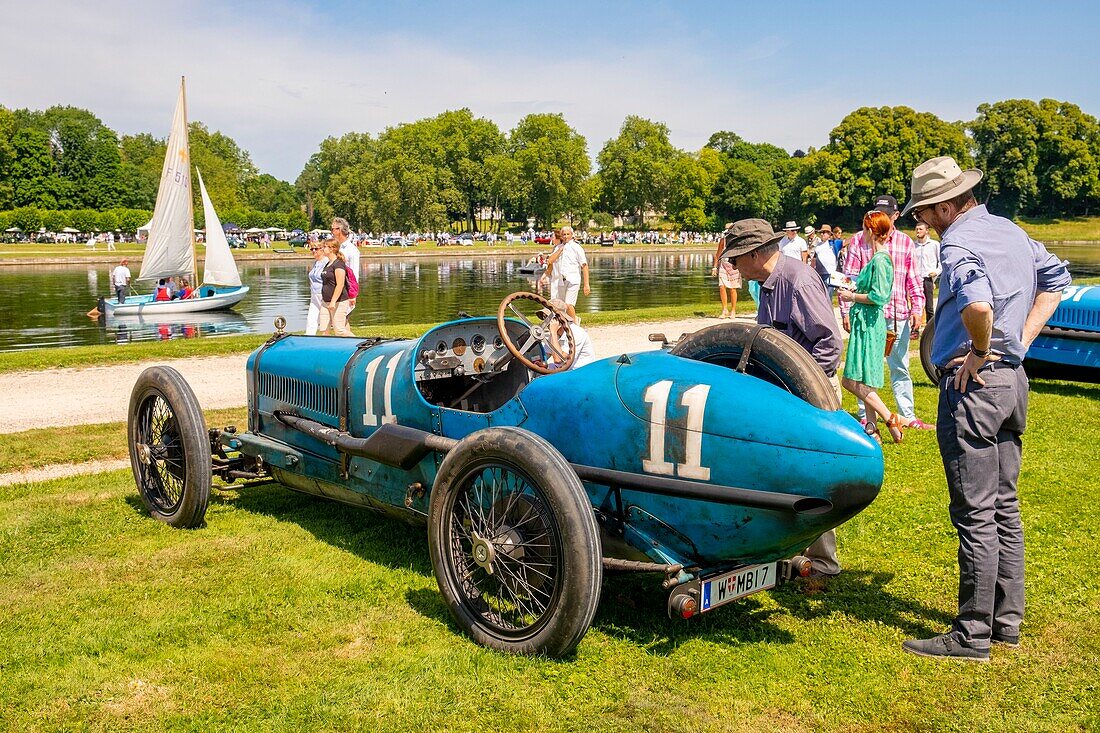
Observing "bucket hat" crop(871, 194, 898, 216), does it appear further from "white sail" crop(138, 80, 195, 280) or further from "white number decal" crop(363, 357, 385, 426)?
"white sail" crop(138, 80, 195, 280)

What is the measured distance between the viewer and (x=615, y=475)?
381cm

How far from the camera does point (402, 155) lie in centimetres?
10288

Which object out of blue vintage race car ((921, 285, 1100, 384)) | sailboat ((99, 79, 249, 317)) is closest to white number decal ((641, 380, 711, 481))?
blue vintage race car ((921, 285, 1100, 384))

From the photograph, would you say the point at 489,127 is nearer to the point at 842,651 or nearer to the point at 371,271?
the point at 371,271

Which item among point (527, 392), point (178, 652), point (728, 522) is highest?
point (527, 392)

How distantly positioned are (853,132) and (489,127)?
47158mm

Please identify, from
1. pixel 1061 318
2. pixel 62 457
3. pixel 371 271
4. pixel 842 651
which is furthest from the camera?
pixel 371 271

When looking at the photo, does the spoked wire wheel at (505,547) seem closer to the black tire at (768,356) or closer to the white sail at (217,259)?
the black tire at (768,356)

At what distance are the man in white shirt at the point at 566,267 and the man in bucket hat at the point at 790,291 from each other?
8654 mm

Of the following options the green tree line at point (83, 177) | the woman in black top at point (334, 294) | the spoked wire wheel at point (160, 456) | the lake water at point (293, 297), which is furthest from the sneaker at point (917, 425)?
the green tree line at point (83, 177)

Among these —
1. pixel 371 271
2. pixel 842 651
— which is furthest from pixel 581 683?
pixel 371 271

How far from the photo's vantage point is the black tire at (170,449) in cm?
567

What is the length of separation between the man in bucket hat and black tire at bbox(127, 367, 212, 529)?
3675mm

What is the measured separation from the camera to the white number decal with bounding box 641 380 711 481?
11.7ft
